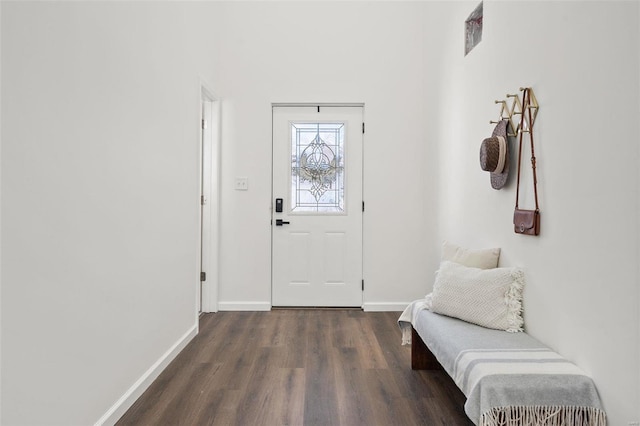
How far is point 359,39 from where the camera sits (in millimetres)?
3723

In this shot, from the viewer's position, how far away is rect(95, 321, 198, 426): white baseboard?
1.74m

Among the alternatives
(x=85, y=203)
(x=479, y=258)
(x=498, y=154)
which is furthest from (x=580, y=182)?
(x=85, y=203)

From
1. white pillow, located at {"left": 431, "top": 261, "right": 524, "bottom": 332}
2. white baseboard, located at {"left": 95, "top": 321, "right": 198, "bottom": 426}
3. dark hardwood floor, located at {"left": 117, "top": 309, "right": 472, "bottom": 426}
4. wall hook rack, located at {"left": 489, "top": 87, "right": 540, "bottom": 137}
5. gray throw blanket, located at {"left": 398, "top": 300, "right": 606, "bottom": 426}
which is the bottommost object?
dark hardwood floor, located at {"left": 117, "top": 309, "right": 472, "bottom": 426}

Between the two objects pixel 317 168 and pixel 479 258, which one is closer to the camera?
pixel 479 258

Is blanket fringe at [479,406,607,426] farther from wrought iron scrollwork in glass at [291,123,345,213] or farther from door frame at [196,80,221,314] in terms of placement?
door frame at [196,80,221,314]

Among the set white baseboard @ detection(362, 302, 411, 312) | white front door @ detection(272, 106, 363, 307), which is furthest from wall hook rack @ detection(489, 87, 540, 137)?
white baseboard @ detection(362, 302, 411, 312)

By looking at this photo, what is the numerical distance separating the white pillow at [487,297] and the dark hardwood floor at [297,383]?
45 cm

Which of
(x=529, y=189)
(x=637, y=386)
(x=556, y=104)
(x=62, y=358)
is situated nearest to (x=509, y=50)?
(x=556, y=104)

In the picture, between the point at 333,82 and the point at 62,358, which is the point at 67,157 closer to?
the point at 62,358

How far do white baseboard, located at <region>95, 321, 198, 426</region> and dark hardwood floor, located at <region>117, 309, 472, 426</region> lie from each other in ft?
0.12

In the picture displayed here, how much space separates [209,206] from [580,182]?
2.93m

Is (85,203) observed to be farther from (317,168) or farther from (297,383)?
(317,168)

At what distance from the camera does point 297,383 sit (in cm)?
217

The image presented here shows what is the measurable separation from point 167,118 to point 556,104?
2.11 m
